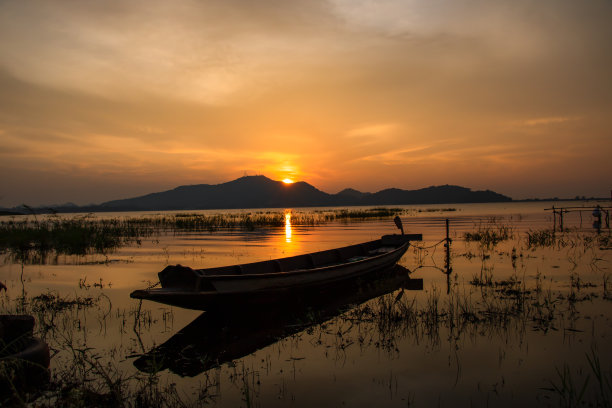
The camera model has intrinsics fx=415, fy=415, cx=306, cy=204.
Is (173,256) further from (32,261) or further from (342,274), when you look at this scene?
(342,274)

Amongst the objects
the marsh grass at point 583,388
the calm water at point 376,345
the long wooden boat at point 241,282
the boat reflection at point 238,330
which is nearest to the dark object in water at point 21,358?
the calm water at point 376,345

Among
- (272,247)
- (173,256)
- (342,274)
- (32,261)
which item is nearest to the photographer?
(342,274)

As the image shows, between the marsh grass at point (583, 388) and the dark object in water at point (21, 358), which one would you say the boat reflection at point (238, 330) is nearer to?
the dark object in water at point (21, 358)

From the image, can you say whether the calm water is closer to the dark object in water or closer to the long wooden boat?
the long wooden boat

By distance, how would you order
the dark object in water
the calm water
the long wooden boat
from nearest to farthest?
1. the dark object in water
2. the calm water
3. the long wooden boat

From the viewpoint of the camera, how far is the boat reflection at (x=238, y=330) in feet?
24.4

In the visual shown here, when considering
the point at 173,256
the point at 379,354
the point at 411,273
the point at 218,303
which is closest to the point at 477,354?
the point at 379,354

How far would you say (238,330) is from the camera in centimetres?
917

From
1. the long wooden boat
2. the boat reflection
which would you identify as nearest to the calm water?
the boat reflection

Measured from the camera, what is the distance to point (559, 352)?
743cm

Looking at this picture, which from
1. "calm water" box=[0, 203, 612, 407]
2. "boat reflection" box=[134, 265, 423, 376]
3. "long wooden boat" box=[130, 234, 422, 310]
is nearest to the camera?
"calm water" box=[0, 203, 612, 407]

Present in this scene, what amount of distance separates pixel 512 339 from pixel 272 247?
1854 centimetres

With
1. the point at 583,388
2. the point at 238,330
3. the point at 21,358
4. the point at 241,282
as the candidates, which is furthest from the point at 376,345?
the point at 21,358

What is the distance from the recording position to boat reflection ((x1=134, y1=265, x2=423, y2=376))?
24.4 ft
